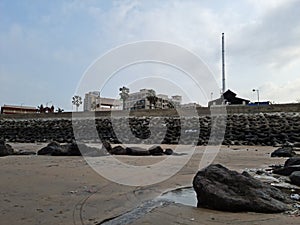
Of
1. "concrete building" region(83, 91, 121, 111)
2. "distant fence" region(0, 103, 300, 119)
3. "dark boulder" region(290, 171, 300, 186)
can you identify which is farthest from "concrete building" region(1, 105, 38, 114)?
"dark boulder" region(290, 171, 300, 186)

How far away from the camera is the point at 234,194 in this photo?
5.36 metres

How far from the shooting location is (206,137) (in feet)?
87.1

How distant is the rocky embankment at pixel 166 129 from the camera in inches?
991

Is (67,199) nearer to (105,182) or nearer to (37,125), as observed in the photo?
(105,182)

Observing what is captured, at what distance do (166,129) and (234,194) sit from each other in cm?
2574

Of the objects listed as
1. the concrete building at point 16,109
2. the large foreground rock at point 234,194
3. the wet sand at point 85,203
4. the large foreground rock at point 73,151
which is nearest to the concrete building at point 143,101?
the large foreground rock at point 73,151

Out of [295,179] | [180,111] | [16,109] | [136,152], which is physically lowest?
[295,179]

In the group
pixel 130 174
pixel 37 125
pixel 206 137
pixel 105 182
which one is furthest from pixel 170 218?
pixel 37 125

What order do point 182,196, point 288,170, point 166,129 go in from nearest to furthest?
1. point 182,196
2. point 288,170
3. point 166,129

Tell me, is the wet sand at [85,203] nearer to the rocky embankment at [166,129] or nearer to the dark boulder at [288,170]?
the dark boulder at [288,170]

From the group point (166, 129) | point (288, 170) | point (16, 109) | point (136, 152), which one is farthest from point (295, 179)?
point (16, 109)

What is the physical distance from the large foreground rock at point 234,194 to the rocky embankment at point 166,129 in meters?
18.1

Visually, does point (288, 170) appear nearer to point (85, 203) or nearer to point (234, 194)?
point (234, 194)

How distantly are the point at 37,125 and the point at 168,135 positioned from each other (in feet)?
65.8
